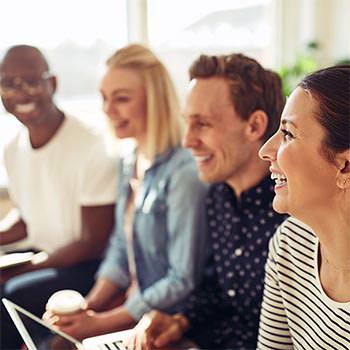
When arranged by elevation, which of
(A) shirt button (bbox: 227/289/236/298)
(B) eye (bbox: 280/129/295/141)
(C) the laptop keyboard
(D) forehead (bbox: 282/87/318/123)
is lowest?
(A) shirt button (bbox: 227/289/236/298)

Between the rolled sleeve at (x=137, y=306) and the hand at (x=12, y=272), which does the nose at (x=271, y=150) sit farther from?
the hand at (x=12, y=272)

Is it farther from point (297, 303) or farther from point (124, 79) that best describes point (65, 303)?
point (124, 79)

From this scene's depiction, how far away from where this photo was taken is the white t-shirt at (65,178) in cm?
162

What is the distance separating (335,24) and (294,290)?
2.08 metres

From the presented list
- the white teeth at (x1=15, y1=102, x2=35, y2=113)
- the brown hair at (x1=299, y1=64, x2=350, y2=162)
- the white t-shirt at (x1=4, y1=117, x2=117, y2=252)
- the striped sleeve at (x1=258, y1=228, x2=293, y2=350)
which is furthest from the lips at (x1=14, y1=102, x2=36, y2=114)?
the brown hair at (x1=299, y1=64, x2=350, y2=162)

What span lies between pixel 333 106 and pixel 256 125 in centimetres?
37

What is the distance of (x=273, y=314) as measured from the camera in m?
1.03

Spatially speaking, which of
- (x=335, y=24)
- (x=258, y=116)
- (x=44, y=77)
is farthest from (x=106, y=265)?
(x=335, y=24)

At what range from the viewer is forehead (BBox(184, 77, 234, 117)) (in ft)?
3.93

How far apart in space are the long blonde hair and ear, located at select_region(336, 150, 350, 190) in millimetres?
685

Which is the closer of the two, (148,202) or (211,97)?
(211,97)

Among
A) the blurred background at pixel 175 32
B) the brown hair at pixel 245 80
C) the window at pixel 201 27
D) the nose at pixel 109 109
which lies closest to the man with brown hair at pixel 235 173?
the brown hair at pixel 245 80

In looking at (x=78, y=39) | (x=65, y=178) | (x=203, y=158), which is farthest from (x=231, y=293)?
(x=78, y=39)

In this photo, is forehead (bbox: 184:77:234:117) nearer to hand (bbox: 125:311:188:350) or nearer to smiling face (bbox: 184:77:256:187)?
smiling face (bbox: 184:77:256:187)
